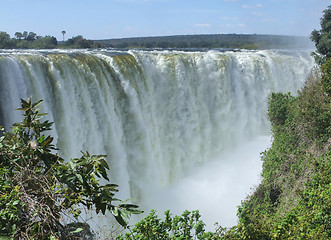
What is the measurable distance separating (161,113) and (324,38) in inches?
457

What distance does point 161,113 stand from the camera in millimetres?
15852

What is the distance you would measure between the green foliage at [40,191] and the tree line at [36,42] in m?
24.3

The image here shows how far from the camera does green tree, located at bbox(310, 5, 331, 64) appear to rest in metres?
21.5

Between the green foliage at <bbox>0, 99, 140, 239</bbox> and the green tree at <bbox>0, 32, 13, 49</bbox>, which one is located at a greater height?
the green tree at <bbox>0, 32, 13, 49</bbox>

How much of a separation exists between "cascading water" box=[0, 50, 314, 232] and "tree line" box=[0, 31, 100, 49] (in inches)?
453

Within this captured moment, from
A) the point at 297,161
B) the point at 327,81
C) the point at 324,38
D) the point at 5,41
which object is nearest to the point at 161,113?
the point at 297,161

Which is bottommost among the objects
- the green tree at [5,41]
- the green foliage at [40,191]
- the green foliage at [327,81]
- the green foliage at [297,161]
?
the green foliage at [297,161]

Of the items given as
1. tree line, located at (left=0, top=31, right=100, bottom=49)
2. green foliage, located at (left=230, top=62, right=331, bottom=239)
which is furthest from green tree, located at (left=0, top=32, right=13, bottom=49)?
green foliage, located at (left=230, top=62, right=331, bottom=239)

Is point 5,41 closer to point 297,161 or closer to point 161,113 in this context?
point 161,113

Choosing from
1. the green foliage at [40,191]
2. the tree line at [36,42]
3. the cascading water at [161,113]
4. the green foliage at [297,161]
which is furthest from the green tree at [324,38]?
the green foliage at [40,191]

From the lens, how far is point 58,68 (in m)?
11.5

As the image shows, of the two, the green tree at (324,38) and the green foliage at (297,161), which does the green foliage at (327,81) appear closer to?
the green foliage at (297,161)

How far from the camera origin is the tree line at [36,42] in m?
26.2

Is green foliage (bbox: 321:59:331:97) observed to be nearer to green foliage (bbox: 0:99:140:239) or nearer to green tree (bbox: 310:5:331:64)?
green tree (bbox: 310:5:331:64)
